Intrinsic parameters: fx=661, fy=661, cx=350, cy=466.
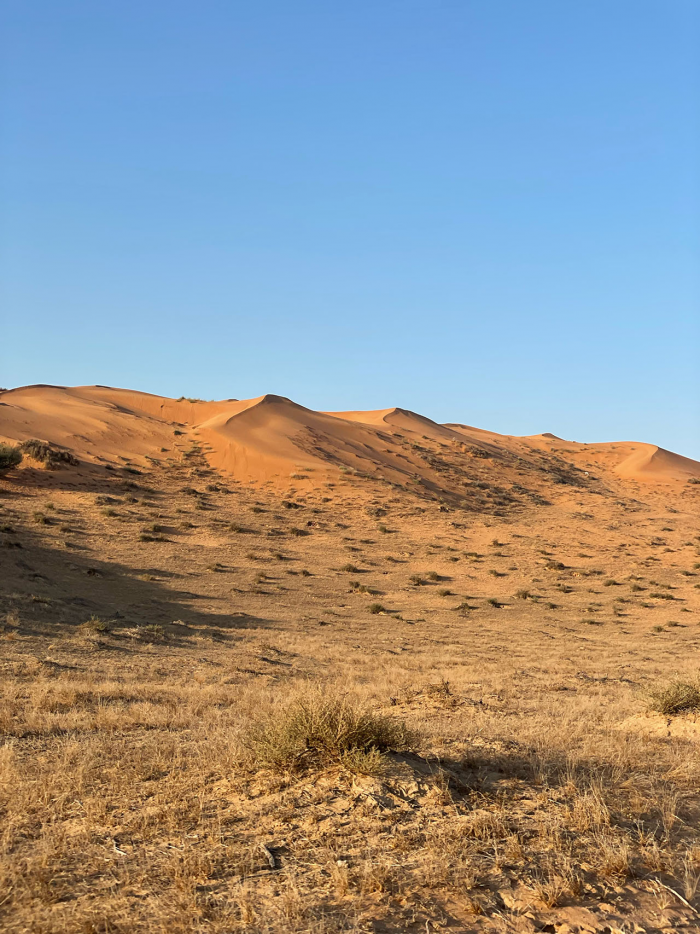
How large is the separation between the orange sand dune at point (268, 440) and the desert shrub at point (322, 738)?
33.1 metres

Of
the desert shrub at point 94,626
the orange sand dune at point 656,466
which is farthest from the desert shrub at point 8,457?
the orange sand dune at point 656,466

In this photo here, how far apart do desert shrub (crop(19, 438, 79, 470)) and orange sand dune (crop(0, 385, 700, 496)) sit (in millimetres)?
1839

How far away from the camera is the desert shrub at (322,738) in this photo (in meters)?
5.51

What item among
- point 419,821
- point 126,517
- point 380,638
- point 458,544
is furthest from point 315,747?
point 458,544

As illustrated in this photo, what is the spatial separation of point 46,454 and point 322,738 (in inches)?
1247

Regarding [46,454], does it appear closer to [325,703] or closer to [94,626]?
[94,626]

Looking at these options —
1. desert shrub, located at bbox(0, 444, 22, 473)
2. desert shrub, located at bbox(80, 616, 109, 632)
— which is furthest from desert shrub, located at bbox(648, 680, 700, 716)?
desert shrub, located at bbox(0, 444, 22, 473)

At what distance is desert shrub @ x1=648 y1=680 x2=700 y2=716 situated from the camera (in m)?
8.85

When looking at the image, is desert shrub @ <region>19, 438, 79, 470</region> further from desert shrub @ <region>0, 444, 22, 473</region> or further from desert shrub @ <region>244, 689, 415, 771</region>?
desert shrub @ <region>244, 689, 415, 771</region>

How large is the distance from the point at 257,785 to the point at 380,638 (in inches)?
552

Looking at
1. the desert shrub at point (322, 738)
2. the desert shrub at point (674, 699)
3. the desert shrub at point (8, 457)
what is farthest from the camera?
the desert shrub at point (8, 457)

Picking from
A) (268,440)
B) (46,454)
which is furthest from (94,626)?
(268,440)

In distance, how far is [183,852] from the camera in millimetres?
4223

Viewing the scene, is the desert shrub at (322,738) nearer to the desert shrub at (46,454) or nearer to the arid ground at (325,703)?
the arid ground at (325,703)
